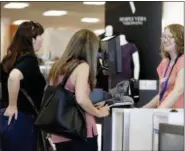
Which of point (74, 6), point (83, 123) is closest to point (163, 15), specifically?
point (74, 6)

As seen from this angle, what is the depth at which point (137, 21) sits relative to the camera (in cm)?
446

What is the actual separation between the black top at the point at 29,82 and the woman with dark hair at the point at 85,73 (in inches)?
11.1

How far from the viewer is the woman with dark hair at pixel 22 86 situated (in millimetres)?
2414

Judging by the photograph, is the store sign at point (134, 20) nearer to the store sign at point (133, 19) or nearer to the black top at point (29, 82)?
the store sign at point (133, 19)

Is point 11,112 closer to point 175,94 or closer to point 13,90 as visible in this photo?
point 13,90

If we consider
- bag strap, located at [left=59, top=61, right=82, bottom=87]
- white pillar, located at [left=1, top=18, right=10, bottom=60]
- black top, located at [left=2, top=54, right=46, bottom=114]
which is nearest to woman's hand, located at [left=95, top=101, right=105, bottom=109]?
bag strap, located at [left=59, top=61, right=82, bottom=87]

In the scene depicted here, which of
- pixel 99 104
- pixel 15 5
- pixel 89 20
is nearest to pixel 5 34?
pixel 15 5

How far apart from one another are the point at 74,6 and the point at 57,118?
2.66 m

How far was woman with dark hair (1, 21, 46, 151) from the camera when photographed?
2.41 metres

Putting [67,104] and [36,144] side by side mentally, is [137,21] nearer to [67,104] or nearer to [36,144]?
[36,144]

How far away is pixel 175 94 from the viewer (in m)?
2.13

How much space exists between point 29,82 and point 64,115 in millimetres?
444

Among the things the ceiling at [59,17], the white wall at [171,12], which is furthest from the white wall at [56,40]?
the white wall at [171,12]

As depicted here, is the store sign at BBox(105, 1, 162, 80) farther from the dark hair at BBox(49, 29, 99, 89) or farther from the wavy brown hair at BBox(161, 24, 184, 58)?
the dark hair at BBox(49, 29, 99, 89)
